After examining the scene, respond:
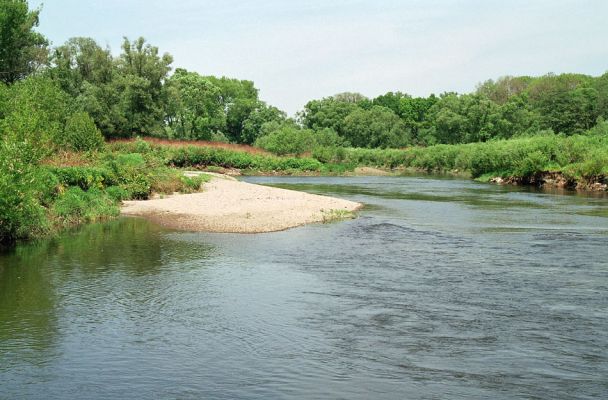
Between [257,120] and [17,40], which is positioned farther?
[257,120]

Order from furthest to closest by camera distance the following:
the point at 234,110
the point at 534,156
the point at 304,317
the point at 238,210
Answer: the point at 234,110
the point at 534,156
the point at 238,210
the point at 304,317

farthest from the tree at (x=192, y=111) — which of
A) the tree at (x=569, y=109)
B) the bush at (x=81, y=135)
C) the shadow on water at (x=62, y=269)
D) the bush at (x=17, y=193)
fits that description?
the bush at (x=17, y=193)

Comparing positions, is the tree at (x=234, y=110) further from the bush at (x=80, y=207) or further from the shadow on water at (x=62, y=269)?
the shadow on water at (x=62, y=269)

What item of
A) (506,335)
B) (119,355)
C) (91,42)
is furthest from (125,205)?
(91,42)

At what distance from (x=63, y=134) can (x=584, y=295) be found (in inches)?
1442

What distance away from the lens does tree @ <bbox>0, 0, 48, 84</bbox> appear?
65500 millimetres

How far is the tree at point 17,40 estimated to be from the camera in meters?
65.5

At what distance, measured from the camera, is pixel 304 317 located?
15.4 m

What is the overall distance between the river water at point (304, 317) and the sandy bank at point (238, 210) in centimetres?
256

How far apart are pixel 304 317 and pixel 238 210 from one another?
61.8 ft

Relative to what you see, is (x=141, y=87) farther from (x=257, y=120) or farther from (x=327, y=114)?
(x=327, y=114)

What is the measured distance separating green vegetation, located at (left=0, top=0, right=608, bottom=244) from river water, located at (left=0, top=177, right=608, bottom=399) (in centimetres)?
543

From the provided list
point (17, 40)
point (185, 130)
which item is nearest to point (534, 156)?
point (17, 40)

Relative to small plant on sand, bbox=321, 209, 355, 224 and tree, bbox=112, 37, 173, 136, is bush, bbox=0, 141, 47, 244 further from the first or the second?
tree, bbox=112, 37, 173, 136
